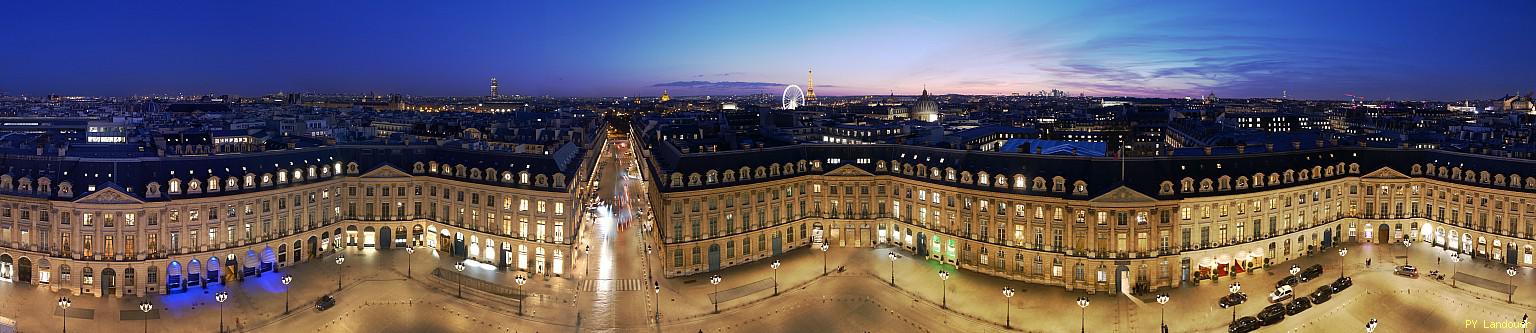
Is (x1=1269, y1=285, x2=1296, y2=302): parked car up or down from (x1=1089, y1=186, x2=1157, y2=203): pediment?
down

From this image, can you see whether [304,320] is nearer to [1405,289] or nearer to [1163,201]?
[1163,201]

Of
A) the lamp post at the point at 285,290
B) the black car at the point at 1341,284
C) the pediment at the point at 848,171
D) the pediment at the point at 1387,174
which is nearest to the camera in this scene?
the lamp post at the point at 285,290

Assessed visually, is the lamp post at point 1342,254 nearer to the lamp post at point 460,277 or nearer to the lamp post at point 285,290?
the lamp post at point 460,277

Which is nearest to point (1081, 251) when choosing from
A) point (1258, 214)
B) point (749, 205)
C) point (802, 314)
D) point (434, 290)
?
point (1258, 214)

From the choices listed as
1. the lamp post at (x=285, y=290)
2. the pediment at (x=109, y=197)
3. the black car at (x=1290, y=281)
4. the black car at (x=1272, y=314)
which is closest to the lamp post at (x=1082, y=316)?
the black car at (x=1272, y=314)

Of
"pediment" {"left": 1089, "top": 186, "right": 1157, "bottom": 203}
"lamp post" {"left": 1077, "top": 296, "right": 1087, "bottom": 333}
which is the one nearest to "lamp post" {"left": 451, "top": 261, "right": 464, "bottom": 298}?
"lamp post" {"left": 1077, "top": 296, "right": 1087, "bottom": 333}

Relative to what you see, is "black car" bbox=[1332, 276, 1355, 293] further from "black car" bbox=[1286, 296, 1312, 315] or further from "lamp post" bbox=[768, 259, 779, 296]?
"lamp post" bbox=[768, 259, 779, 296]
